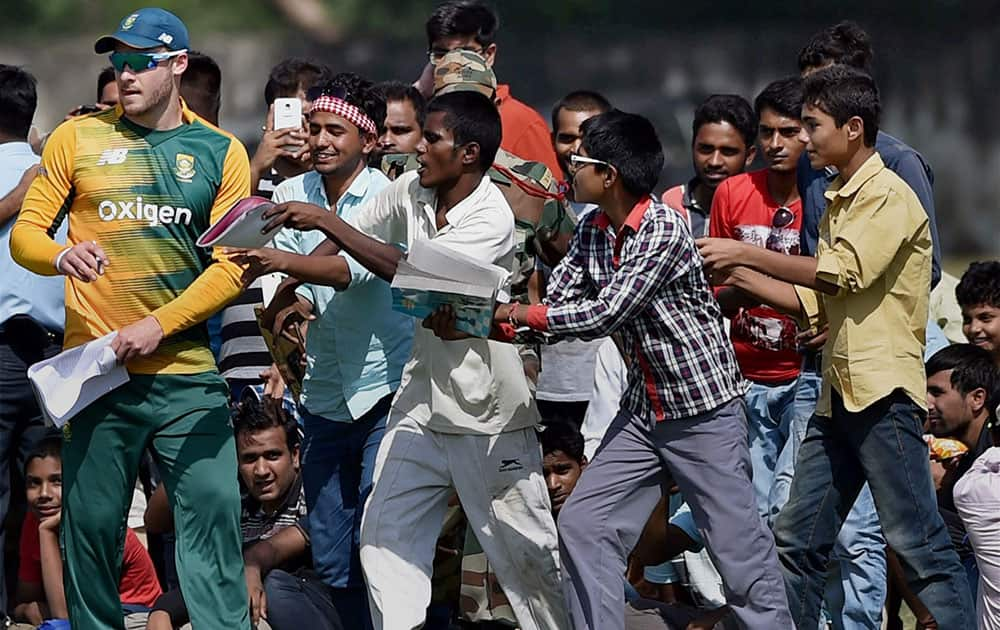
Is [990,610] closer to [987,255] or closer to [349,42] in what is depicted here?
[987,255]

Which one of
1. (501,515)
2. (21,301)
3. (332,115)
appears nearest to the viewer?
(501,515)

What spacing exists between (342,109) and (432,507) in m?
1.62

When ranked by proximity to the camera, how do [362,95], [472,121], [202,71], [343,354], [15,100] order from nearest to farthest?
[472,121]
[343,354]
[362,95]
[15,100]
[202,71]

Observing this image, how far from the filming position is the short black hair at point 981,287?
804cm

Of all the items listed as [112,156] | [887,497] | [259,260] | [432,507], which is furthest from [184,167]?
[887,497]

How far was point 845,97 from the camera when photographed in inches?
238

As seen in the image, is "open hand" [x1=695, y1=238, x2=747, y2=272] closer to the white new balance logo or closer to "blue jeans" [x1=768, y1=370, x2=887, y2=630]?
"blue jeans" [x1=768, y1=370, x2=887, y2=630]

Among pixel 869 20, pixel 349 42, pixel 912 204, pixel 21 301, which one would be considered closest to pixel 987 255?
pixel 869 20

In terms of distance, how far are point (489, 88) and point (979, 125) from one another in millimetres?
4581

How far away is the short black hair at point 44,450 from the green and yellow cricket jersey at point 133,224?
5.15 ft

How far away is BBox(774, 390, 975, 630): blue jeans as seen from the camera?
5.95 metres

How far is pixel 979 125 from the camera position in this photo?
10969 mm

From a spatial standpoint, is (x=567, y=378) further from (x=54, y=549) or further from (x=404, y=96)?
(x=54, y=549)

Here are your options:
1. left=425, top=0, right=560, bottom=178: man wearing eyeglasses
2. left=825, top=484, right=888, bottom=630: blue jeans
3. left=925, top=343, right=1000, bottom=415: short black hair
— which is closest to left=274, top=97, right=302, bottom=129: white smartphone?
left=425, top=0, right=560, bottom=178: man wearing eyeglasses
